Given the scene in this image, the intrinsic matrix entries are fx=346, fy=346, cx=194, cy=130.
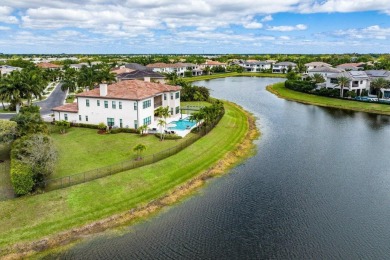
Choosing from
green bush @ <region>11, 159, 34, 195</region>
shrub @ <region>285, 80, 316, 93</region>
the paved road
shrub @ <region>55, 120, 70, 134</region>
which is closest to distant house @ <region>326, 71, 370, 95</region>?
shrub @ <region>285, 80, 316, 93</region>

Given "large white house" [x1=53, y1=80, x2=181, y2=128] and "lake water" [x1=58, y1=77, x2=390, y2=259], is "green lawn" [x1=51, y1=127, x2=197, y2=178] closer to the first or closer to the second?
"large white house" [x1=53, y1=80, x2=181, y2=128]

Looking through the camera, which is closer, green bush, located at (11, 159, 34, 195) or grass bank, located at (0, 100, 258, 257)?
grass bank, located at (0, 100, 258, 257)

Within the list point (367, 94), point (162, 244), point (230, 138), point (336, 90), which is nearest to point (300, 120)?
point (230, 138)

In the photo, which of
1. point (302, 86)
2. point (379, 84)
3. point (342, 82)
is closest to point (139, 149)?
point (342, 82)

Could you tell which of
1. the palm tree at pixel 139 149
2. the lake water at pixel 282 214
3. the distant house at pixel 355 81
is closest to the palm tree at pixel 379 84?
the distant house at pixel 355 81

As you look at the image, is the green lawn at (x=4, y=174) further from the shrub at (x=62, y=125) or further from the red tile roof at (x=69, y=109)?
the red tile roof at (x=69, y=109)

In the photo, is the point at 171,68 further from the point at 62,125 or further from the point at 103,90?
the point at 62,125
